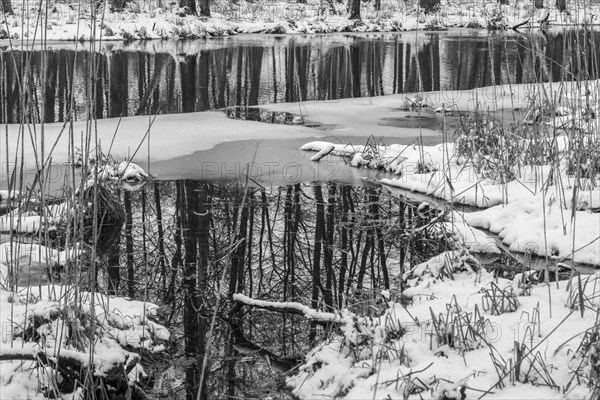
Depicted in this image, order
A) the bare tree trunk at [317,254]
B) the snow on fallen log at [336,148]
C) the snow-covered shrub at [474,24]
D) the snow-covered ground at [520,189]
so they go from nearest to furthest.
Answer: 1. the bare tree trunk at [317,254]
2. the snow-covered ground at [520,189]
3. the snow on fallen log at [336,148]
4. the snow-covered shrub at [474,24]

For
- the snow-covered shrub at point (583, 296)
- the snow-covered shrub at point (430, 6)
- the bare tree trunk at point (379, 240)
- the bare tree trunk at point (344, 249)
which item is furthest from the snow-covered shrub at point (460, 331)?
the snow-covered shrub at point (430, 6)

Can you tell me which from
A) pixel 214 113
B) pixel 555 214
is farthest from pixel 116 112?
pixel 555 214

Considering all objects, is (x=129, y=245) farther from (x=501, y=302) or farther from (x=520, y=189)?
(x=520, y=189)

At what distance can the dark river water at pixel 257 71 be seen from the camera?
35.7 feet

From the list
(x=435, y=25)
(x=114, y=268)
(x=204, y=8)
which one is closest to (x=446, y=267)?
(x=114, y=268)

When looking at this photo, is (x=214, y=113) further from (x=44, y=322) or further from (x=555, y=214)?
(x=44, y=322)

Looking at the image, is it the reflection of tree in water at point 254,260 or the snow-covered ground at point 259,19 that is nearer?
the reflection of tree in water at point 254,260

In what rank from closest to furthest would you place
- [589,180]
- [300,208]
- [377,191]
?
1. [589,180]
2. [300,208]
3. [377,191]

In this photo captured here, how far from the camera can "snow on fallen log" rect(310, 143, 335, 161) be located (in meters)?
7.28

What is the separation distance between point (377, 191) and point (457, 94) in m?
4.94

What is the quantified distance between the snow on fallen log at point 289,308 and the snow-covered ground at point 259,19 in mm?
17106

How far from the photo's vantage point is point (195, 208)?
19.3ft

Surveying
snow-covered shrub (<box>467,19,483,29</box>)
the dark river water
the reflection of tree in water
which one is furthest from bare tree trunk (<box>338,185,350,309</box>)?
snow-covered shrub (<box>467,19,483,29</box>)

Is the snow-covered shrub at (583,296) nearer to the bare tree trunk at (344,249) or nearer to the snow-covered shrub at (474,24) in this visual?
the bare tree trunk at (344,249)
